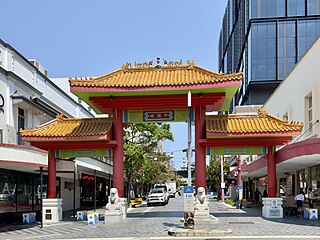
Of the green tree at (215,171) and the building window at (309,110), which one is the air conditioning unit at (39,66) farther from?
the green tree at (215,171)

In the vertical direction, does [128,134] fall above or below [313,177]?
above

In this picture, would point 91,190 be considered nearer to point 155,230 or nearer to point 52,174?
point 52,174

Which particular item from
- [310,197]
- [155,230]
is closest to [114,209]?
[155,230]

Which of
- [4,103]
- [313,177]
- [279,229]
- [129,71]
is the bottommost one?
[279,229]

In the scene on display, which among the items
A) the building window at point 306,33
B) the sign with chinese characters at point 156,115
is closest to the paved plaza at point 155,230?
the sign with chinese characters at point 156,115

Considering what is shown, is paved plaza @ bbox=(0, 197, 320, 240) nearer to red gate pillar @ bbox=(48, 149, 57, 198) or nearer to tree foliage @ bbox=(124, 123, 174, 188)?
red gate pillar @ bbox=(48, 149, 57, 198)

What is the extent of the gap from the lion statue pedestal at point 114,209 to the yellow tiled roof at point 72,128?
127 inches

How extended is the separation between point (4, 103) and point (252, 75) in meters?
59.7

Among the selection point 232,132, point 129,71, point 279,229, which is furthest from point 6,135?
point 279,229

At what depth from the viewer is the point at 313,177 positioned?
2655cm

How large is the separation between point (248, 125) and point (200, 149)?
290cm

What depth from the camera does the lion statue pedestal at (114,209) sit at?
22812mm

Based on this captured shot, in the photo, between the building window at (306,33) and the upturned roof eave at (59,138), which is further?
the building window at (306,33)

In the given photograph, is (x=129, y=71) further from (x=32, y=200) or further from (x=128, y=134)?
(x=128, y=134)
